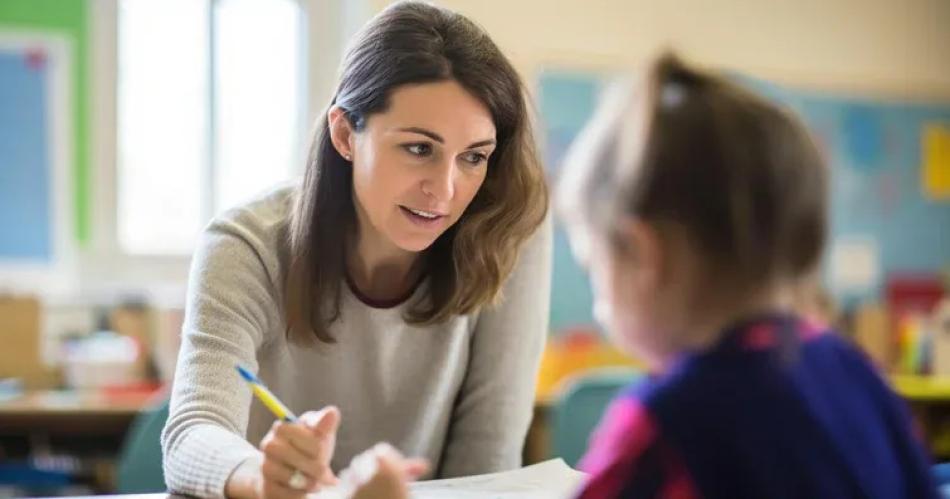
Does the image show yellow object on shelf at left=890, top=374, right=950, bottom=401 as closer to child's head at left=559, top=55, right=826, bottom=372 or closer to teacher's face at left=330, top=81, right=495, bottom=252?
teacher's face at left=330, top=81, right=495, bottom=252

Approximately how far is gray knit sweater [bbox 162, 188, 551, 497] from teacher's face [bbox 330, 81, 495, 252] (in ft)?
0.49

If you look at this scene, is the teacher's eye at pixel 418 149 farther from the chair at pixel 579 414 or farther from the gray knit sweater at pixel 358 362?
the chair at pixel 579 414

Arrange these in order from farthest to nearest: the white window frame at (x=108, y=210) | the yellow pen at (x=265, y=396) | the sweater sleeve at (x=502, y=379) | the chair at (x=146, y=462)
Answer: the white window frame at (x=108, y=210) → the chair at (x=146, y=462) → the sweater sleeve at (x=502, y=379) → the yellow pen at (x=265, y=396)

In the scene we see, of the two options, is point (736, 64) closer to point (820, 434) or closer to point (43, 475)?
point (43, 475)

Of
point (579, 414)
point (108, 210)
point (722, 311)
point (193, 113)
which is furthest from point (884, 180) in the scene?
point (722, 311)

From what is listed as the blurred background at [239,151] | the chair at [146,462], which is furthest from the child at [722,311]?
the blurred background at [239,151]

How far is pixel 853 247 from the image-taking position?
4074mm

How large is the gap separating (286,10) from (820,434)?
3344mm

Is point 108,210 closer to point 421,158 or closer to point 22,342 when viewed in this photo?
point 22,342

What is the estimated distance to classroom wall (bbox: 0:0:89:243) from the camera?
3.43m

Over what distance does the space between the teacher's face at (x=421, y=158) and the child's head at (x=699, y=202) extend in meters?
0.56

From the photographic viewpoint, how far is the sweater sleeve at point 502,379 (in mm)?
1497

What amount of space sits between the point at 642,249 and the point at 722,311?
6 centimetres

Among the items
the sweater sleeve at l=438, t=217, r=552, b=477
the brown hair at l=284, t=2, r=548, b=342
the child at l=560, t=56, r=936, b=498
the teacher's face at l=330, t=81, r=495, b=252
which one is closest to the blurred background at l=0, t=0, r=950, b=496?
the sweater sleeve at l=438, t=217, r=552, b=477
